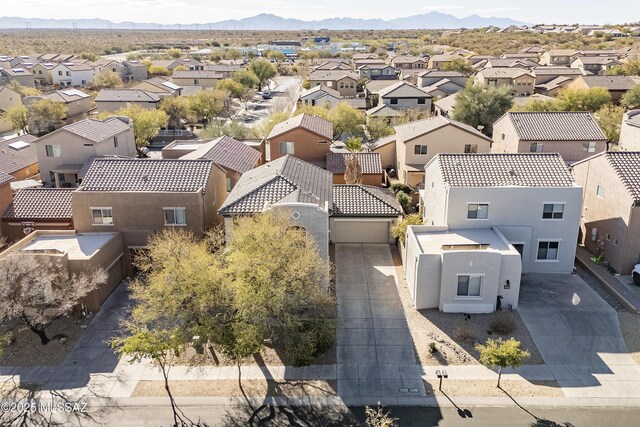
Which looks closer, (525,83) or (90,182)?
(90,182)

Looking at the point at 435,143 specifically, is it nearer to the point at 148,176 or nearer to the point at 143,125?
the point at 148,176

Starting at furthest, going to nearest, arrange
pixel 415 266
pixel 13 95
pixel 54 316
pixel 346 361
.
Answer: pixel 13 95 < pixel 415 266 < pixel 54 316 < pixel 346 361

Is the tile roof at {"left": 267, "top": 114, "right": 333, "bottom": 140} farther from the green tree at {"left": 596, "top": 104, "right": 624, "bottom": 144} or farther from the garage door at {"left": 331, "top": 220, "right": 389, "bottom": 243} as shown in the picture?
the green tree at {"left": 596, "top": 104, "right": 624, "bottom": 144}

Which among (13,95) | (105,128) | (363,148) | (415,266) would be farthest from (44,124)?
(415,266)

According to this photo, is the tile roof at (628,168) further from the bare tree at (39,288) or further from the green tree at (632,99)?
the green tree at (632,99)

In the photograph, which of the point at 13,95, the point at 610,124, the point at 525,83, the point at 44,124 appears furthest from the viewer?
the point at 525,83

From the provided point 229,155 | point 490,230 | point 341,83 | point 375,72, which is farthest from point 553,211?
point 375,72

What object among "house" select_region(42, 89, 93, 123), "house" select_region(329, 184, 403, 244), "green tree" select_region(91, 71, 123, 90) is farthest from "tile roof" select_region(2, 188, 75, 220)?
"green tree" select_region(91, 71, 123, 90)

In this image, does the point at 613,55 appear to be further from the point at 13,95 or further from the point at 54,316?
the point at 54,316
